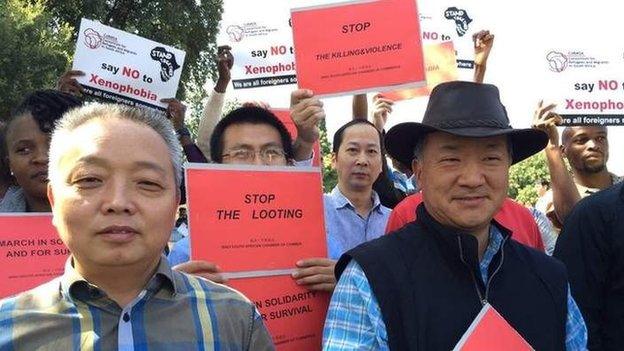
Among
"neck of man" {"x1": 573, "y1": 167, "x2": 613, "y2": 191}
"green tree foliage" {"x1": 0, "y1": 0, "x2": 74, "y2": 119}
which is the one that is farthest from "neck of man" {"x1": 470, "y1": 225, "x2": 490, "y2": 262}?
"green tree foliage" {"x1": 0, "y1": 0, "x2": 74, "y2": 119}

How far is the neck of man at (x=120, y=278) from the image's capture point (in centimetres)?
184

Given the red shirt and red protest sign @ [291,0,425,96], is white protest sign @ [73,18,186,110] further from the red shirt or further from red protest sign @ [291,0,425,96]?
the red shirt

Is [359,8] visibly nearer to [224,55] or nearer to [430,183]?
[430,183]

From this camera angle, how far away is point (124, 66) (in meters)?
5.53

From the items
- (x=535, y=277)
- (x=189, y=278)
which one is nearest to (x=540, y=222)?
(x=535, y=277)

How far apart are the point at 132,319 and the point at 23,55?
14926 mm

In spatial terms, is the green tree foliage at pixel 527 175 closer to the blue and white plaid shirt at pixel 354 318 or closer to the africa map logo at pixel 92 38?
the africa map logo at pixel 92 38

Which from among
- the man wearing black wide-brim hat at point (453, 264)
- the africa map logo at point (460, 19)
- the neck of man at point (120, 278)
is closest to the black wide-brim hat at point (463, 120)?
the man wearing black wide-brim hat at point (453, 264)

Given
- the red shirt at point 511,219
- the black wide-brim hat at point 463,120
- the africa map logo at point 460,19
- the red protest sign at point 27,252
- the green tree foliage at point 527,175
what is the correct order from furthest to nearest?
the green tree foliage at point 527,175, the africa map logo at point 460,19, the red shirt at point 511,219, the red protest sign at point 27,252, the black wide-brim hat at point 463,120

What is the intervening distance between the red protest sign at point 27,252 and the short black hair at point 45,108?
0.66 meters

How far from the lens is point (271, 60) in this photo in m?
5.98

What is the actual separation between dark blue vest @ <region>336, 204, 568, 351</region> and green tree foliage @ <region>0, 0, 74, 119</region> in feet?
46.1

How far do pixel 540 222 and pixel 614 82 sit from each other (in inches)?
69.7

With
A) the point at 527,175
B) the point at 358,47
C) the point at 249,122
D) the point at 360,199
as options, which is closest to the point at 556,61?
the point at 360,199
